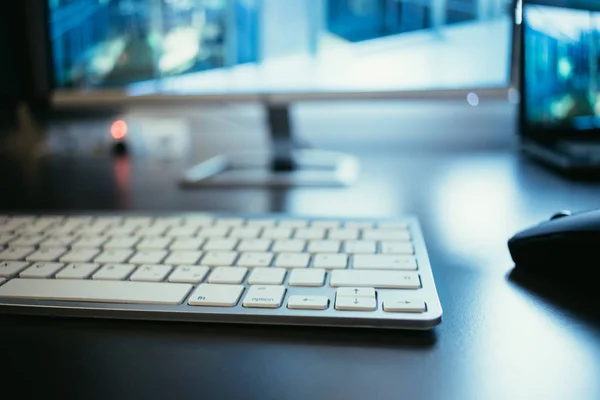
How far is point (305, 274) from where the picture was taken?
404 millimetres

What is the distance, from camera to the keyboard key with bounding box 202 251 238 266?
17.0 inches

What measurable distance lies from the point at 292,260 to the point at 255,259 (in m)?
0.03

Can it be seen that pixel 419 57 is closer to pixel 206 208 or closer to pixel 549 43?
pixel 549 43

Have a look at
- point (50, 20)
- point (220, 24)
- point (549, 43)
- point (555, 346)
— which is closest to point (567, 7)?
point (549, 43)

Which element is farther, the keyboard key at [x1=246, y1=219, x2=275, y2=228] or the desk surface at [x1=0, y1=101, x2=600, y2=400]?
the keyboard key at [x1=246, y1=219, x2=275, y2=228]

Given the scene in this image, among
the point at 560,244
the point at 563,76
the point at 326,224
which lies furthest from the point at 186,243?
the point at 563,76

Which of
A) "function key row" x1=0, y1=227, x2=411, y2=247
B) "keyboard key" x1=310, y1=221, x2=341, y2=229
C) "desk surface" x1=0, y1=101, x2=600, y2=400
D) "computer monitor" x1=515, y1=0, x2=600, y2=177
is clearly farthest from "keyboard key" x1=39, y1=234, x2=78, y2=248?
"computer monitor" x1=515, y1=0, x2=600, y2=177

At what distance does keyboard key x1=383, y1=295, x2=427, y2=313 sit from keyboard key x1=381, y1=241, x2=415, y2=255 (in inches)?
3.3

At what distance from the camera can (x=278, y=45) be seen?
0.81 metres

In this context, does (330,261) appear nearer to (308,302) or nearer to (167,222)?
(308,302)

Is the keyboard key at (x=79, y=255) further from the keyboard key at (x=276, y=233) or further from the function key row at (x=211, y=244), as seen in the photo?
the keyboard key at (x=276, y=233)

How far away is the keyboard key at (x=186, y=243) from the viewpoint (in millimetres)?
472

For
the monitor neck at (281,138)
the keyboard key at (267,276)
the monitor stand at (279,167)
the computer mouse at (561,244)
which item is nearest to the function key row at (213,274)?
the keyboard key at (267,276)

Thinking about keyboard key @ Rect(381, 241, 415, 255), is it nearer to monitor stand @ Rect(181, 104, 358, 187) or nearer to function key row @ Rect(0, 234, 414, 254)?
function key row @ Rect(0, 234, 414, 254)
